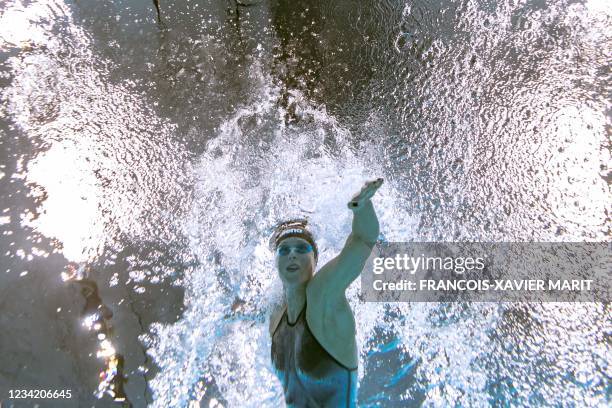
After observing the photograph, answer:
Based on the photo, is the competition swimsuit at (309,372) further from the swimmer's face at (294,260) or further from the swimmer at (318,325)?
the swimmer's face at (294,260)

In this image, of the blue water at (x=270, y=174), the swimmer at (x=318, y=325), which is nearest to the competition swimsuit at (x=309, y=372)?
the swimmer at (x=318, y=325)

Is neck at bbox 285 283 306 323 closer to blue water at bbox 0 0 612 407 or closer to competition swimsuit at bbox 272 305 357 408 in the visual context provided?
competition swimsuit at bbox 272 305 357 408

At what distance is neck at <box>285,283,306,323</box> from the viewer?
1785 mm

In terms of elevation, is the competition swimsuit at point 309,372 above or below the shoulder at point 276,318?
below

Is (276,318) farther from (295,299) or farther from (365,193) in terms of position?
(365,193)

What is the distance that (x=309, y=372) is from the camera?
68.3 inches

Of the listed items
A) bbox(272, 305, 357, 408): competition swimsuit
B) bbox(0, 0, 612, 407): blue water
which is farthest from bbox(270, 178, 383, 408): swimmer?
bbox(0, 0, 612, 407): blue water

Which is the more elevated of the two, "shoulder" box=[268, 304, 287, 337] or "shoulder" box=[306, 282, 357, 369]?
"shoulder" box=[268, 304, 287, 337]

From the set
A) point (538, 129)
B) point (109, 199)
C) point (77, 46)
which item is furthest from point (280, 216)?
point (77, 46)

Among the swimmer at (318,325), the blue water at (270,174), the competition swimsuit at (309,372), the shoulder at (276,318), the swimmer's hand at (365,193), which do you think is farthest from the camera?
the blue water at (270,174)

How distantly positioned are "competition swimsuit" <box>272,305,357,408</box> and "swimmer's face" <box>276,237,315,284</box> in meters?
0.13

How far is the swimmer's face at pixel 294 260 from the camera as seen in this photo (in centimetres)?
178

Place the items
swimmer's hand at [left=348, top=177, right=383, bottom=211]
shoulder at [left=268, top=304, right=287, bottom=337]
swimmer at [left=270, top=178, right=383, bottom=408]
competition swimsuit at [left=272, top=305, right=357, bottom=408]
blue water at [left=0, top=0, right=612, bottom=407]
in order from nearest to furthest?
swimmer's hand at [left=348, top=177, right=383, bottom=211] → swimmer at [left=270, top=178, right=383, bottom=408] → competition swimsuit at [left=272, top=305, right=357, bottom=408] → shoulder at [left=268, top=304, right=287, bottom=337] → blue water at [left=0, top=0, right=612, bottom=407]

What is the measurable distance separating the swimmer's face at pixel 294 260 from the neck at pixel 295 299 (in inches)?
1.1
